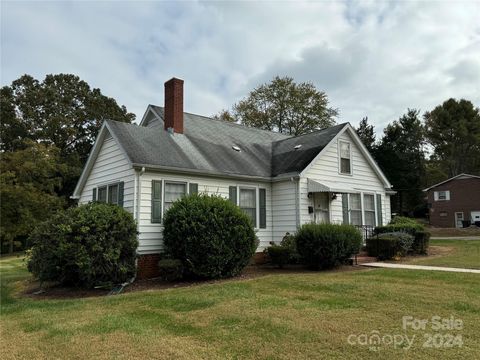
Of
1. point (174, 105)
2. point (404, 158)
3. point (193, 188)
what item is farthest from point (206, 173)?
point (404, 158)

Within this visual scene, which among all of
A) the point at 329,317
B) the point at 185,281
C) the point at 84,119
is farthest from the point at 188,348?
the point at 84,119

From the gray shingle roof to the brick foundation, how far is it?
272 centimetres

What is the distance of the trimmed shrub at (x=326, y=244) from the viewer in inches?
454

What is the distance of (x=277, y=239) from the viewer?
47.9 ft

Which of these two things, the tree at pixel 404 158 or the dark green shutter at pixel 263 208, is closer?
the dark green shutter at pixel 263 208

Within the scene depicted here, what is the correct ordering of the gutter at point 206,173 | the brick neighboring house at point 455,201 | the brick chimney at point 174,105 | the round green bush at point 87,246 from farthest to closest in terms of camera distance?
the brick neighboring house at point 455,201, the brick chimney at point 174,105, the gutter at point 206,173, the round green bush at point 87,246

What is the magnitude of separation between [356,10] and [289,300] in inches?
349

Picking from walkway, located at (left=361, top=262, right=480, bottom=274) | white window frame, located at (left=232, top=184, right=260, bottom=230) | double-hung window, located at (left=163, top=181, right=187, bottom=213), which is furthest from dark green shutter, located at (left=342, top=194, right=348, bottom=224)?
double-hung window, located at (left=163, top=181, right=187, bottom=213)

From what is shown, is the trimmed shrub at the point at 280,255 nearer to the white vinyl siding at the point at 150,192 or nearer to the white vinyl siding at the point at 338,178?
the white vinyl siding at the point at 338,178

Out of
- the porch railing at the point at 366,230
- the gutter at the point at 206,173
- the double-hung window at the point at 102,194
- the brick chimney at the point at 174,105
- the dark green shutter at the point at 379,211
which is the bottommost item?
the porch railing at the point at 366,230

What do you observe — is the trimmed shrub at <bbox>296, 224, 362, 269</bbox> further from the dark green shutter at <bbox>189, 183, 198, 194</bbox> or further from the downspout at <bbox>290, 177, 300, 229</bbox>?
the dark green shutter at <bbox>189, 183, 198, 194</bbox>

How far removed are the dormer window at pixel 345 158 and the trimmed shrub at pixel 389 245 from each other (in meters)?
3.09

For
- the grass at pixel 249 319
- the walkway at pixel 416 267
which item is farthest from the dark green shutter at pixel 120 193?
the walkway at pixel 416 267

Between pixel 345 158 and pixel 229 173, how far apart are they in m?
5.36
